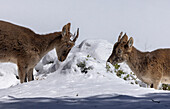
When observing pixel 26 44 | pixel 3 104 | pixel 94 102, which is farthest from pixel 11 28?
pixel 94 102

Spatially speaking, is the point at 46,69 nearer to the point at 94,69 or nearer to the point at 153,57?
the point at 94,69

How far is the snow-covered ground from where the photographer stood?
3613 millimetres

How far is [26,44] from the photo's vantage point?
8156 mm

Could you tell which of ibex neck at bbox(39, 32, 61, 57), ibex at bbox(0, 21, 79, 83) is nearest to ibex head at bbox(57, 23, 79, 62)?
ibex at bbox(0, 21, 79, 83)

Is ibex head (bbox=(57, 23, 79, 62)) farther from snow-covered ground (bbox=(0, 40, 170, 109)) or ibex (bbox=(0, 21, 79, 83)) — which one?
snow-covered ground (bbox=(0, 40, 170, 109))

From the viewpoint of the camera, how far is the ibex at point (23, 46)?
310 inches

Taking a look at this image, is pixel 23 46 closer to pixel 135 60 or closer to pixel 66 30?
pixel 66 30

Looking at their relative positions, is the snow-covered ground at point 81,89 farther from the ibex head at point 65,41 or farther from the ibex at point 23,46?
the ibex at point 23,46

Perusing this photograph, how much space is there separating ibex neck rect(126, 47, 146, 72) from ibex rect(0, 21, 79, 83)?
2798 millimetres

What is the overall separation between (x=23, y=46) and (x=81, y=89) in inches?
138

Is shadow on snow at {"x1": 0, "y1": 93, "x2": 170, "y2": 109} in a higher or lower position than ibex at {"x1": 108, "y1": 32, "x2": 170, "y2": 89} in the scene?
lower

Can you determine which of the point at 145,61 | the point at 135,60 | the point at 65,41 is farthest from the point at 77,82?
the point at 145,61

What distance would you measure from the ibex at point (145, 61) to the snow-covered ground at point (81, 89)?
2.87 ft

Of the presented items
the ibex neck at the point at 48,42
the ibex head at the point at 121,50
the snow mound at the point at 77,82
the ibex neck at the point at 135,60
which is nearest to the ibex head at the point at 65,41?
the ibex neck at the point at 48,42
